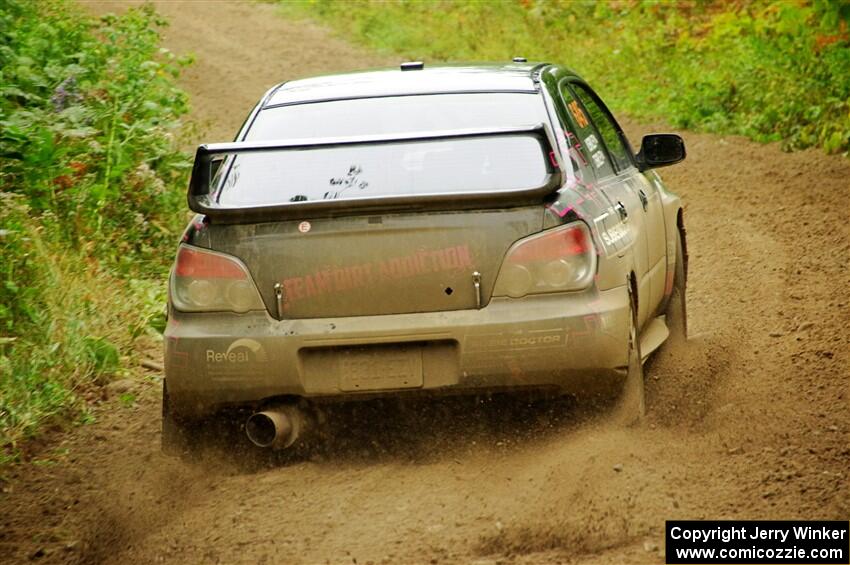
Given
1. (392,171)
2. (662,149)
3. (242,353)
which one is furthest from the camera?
(662,149)

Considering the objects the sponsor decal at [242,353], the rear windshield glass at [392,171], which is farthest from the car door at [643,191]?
the sponsor decal at [242,353]

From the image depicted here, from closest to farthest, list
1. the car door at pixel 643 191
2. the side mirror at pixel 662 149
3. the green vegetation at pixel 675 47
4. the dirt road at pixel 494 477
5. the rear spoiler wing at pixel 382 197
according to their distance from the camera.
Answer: the dirt road at pixel 494 477 → the rear spoiler wing at pixel 382 197 → the car door at pixel 643 191 → the side mirror at pixel 662 149 → the green vegetation at pixel 675 47

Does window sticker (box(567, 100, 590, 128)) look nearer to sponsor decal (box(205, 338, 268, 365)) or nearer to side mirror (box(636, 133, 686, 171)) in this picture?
side mirror (box(636, 133, 686, 171))

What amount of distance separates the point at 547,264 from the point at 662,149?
1892 mm

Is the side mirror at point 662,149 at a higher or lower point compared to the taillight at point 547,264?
lower

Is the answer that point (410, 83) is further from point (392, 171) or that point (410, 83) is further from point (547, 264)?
point (547, 264)

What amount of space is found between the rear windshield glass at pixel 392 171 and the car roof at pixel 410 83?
0.63 meters

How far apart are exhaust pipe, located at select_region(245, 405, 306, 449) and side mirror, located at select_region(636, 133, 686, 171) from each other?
2360 millimetres

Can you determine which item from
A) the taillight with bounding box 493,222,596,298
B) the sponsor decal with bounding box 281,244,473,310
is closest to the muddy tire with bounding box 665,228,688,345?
the taillight with bounding box 493,222,596,298

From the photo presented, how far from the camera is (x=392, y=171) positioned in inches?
188

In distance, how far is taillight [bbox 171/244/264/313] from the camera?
4691 millimetres

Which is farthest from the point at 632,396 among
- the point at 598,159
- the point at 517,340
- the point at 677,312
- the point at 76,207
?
the point at 76,207

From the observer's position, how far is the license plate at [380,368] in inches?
183

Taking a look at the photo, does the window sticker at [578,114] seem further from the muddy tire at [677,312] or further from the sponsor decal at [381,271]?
the sponsor decal at [381,271]
